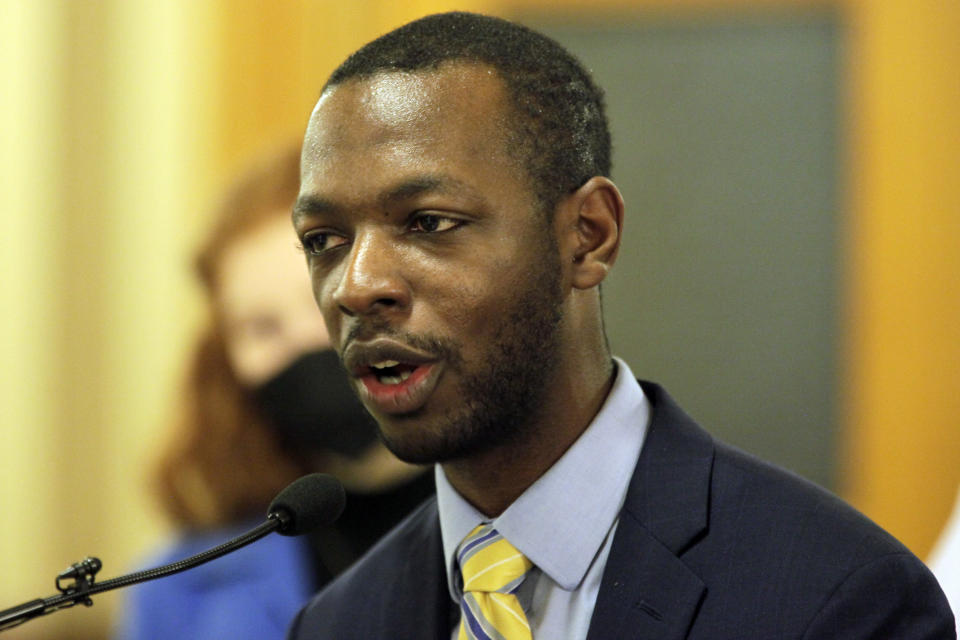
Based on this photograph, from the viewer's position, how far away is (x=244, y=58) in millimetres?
3723

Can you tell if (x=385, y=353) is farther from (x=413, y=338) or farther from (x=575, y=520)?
(x=575, y=520)

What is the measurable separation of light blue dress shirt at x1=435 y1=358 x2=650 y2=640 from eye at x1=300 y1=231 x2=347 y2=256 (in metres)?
0.44

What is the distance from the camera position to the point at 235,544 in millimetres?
1303

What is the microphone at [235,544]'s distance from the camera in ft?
4.12

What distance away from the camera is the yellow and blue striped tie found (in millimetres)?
1494

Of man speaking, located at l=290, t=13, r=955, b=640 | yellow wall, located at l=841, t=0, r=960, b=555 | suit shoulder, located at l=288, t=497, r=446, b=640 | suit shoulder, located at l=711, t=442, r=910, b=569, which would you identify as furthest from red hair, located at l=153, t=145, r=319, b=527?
yellow wall, located at l=841, t=0, r=960, b=555

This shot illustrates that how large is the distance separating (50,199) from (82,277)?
0.96 ft

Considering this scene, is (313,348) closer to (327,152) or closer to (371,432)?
(371,432)

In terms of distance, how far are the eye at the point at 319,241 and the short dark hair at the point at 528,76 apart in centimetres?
22

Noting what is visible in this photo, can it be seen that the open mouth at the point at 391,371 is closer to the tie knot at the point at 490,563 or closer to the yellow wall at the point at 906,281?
the tie knot at the point at 490,563

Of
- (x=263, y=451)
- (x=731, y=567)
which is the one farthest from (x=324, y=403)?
(x=731, y=567)

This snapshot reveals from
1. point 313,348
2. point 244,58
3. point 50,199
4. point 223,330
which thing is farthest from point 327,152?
point 50,199

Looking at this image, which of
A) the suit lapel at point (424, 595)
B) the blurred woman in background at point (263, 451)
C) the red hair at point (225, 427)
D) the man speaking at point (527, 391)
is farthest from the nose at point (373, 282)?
the red hair at point (225, 427)

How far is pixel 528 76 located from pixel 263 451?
155 cm
